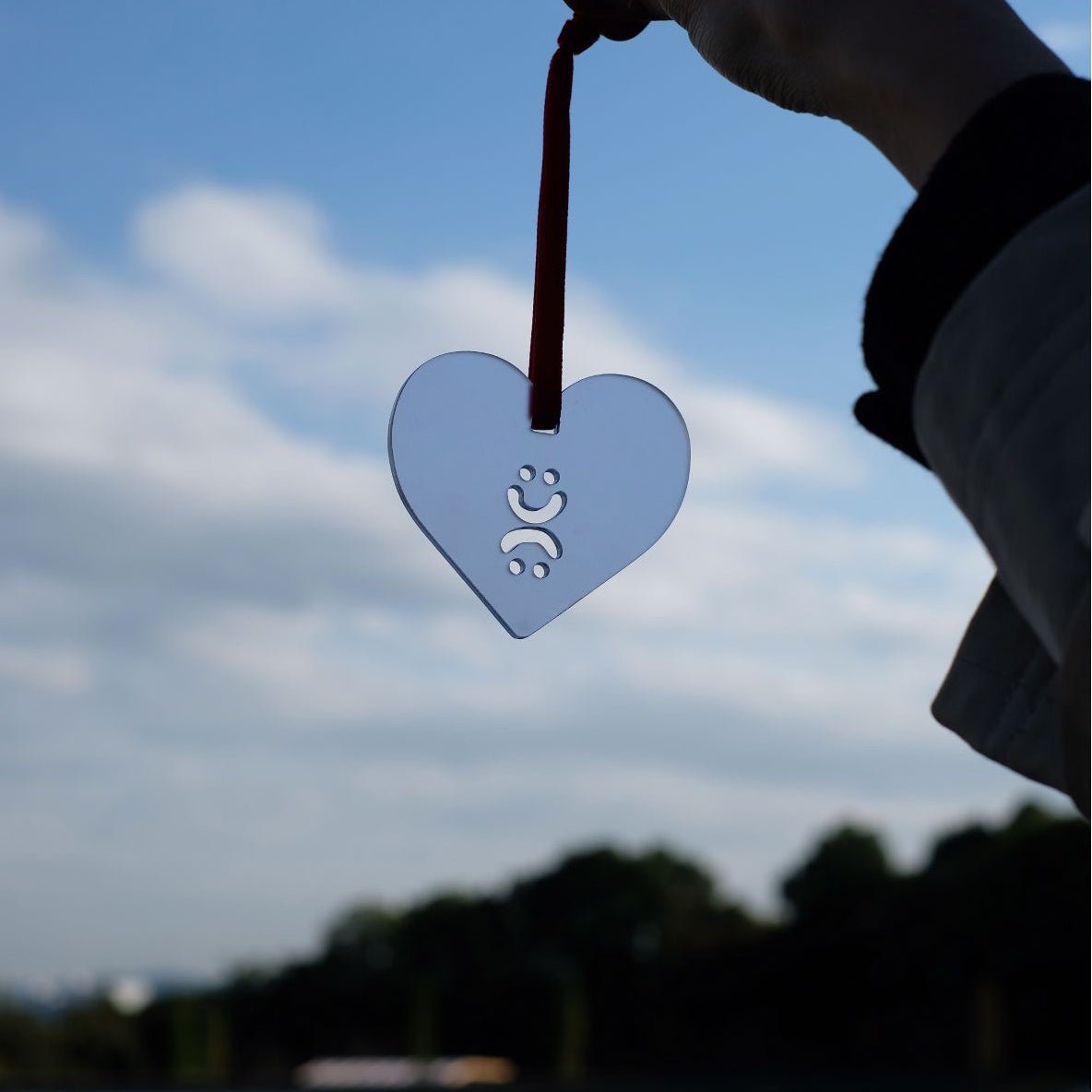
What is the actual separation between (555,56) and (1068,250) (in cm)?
58

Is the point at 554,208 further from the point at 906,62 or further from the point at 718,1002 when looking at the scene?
the point at 718,1002

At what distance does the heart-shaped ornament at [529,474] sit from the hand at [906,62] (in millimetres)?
460

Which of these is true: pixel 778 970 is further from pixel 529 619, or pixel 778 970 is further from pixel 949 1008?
pixel 529 619

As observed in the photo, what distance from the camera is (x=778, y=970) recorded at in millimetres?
19359

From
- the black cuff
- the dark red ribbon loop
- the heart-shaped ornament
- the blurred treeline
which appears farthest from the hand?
the blurred treeline

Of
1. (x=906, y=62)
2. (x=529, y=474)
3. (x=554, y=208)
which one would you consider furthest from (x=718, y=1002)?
(x=906, y=62)

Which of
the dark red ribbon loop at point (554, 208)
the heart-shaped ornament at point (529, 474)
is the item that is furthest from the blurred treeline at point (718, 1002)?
the dark red ribbon loop at point (554, 208)

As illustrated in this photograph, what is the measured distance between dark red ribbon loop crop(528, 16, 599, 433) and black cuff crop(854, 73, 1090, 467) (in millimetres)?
439

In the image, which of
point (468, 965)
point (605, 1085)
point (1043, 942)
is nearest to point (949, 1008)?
point (1043, 942)

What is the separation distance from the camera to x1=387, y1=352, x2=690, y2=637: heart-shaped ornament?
1078 mm

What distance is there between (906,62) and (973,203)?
0.08 m

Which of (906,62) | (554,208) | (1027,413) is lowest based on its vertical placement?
(1027,413)

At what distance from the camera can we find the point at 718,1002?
765 inches

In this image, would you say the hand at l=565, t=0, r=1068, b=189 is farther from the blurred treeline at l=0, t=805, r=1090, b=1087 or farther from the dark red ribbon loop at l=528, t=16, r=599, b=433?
the blurred treeline at l=0, t=805, r=1090, b=1087
